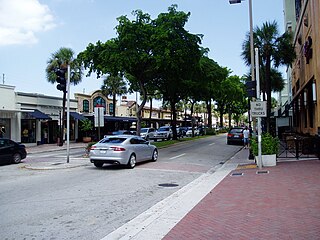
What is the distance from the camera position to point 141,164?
53.9 feet

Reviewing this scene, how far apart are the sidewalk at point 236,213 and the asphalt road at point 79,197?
61 cm

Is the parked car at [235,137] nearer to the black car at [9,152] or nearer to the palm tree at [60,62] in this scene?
the palm tree at [60,62]

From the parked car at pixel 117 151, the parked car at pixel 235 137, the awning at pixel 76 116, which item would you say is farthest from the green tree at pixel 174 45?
the awning at pixel 76 116

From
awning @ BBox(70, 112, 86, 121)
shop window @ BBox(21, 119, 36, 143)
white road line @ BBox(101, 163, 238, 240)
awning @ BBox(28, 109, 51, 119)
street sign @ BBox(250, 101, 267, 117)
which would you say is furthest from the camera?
awning @ BBox(70, 112, 86, 121)

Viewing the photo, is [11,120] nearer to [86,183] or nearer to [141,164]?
[141,164]

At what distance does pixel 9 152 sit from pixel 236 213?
14.1 metres

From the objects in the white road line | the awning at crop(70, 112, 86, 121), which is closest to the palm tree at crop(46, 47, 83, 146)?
the awning at crop(70, 112, 86, 121)

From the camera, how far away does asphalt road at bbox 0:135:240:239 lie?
6141 mm

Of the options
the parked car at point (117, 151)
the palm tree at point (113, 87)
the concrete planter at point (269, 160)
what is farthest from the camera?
the palm tree at point (113, 87)

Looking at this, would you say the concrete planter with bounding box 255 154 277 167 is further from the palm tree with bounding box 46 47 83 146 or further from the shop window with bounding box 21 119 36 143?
the shop window with bounding box 21 119 36 143

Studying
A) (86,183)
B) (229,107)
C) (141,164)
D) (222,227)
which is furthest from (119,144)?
(229,107)

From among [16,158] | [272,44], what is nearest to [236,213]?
[16,158]

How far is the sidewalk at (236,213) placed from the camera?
18.0 ft

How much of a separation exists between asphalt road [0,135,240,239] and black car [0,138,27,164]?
9.34 feet
